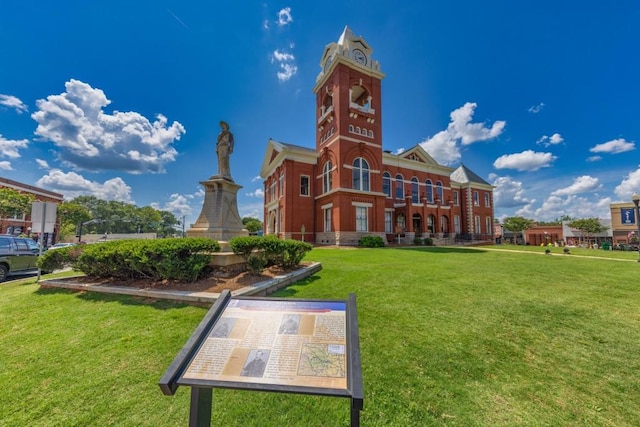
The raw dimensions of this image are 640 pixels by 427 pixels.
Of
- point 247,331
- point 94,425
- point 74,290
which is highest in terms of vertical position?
point 247,331

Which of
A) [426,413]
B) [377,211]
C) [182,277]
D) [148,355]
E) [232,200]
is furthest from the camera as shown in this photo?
[377,211]

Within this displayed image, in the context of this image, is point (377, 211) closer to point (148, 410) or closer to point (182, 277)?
point (182, 277)

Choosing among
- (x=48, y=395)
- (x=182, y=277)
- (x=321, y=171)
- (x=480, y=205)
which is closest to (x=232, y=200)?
(x=182, y=277)

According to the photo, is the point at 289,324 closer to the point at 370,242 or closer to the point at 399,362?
the point at 399,362

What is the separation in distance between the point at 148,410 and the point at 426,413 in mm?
2716

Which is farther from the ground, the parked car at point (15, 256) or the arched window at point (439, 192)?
the arched window at point (439, 192)

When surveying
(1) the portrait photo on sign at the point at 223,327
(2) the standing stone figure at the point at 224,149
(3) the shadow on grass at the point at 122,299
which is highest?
(2) the standing stone figure at the point at 224,149

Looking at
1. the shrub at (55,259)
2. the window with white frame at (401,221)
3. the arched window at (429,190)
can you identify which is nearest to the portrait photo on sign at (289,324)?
the shrub at (55,259)

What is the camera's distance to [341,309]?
2.27 m

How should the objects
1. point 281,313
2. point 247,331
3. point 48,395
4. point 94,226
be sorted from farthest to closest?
1. point 94,226
2. point 48,395
3. point 281,313
4. point 247,331

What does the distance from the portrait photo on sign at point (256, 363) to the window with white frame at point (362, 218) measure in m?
20.1

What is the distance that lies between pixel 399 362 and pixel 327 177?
2094 centimetres

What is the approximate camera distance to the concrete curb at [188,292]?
5.16 meters

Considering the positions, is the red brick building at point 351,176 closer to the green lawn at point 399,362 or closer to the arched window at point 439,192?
the arched window at point 439,192
